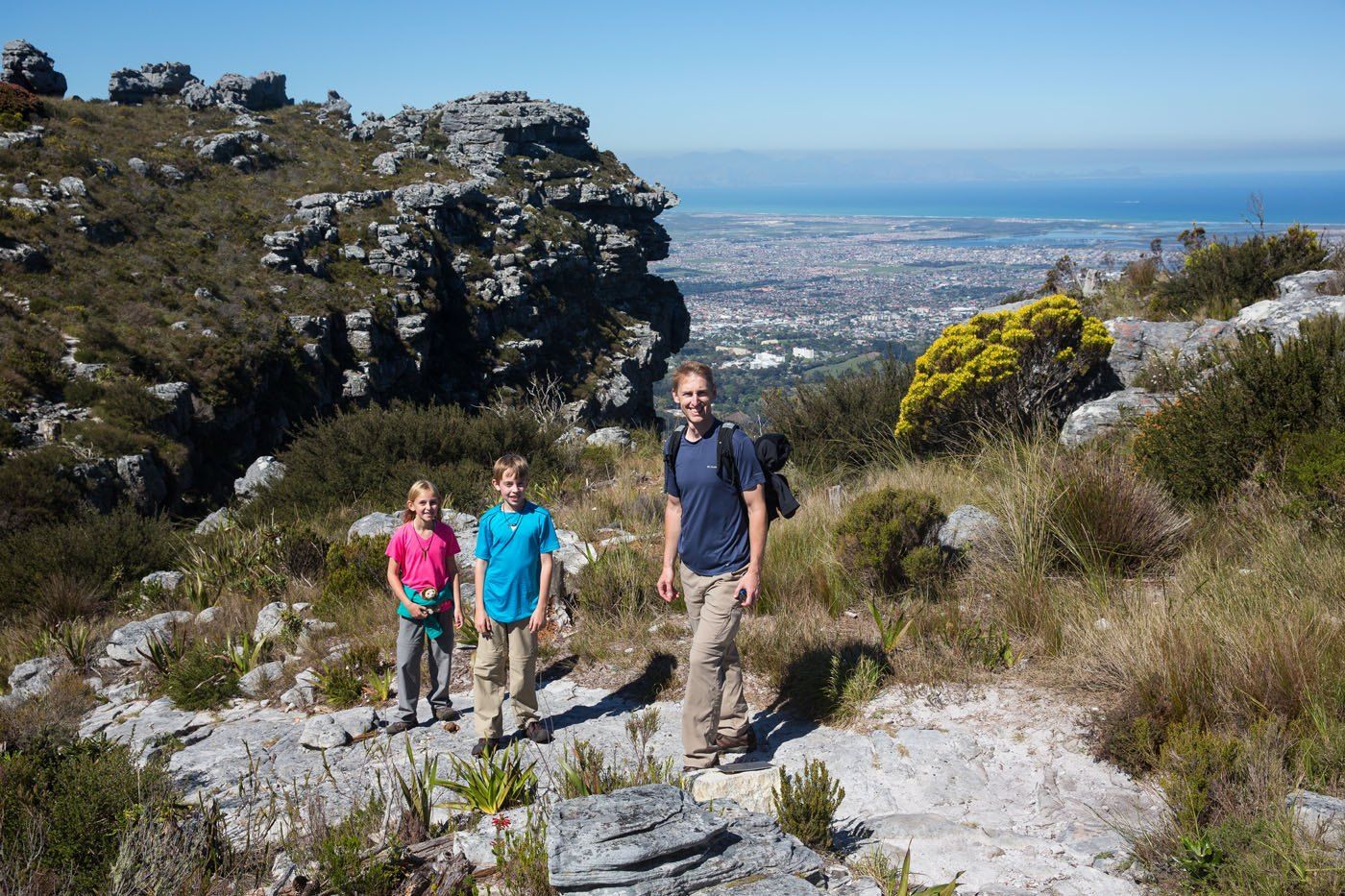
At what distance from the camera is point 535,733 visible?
13.9ft

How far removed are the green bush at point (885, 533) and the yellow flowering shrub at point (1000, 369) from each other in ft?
12.2

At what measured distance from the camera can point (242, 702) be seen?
5.33 m

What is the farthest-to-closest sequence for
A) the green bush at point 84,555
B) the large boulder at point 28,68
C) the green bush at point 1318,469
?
1. the large boulder at point 28,68
2. the green bush at point 84,555
3. the green bush at point 1318,469

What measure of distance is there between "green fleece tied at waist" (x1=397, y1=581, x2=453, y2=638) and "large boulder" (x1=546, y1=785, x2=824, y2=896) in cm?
197

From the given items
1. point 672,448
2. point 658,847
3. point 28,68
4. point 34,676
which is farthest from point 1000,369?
point 28,68

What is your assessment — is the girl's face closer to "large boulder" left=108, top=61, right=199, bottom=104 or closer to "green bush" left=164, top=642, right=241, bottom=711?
"green bush" left=164, top=642, right=241, bottom=711

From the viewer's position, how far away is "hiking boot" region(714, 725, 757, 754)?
388cm

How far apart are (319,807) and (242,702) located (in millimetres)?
2504

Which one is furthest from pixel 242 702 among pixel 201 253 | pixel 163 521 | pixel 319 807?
pixel 201 253

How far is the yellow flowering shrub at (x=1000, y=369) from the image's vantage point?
30.2 feet

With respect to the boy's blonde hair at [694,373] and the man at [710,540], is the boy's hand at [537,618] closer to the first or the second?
the man at [710,540]

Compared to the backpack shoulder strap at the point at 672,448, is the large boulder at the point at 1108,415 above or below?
below

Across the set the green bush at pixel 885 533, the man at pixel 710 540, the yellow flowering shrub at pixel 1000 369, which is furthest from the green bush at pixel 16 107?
the man at pixel 710 540

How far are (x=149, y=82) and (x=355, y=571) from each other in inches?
2108
